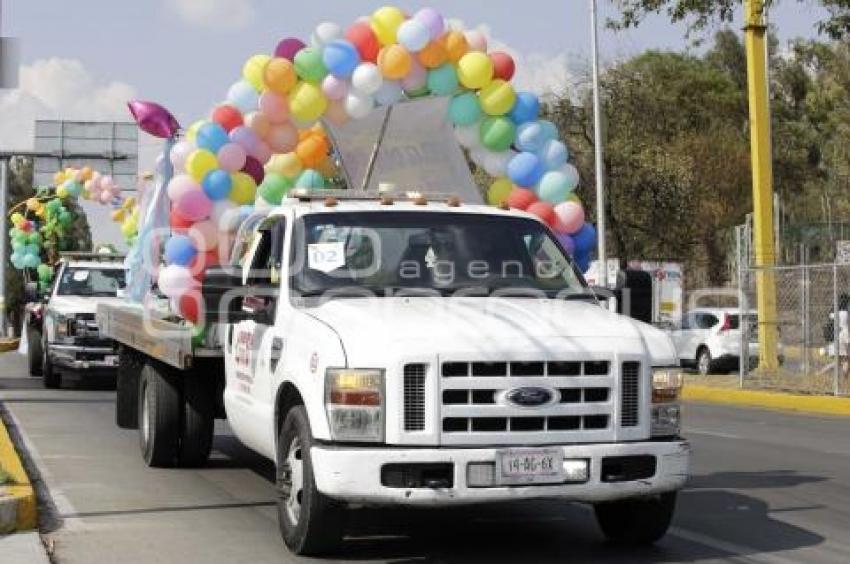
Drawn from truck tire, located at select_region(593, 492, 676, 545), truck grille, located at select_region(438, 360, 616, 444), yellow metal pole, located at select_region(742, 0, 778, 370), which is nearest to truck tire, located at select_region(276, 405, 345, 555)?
truck grille, located at select_region(438, 360, 616, 444)

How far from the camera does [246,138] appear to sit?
12508 mm

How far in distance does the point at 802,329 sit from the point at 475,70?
13.1m

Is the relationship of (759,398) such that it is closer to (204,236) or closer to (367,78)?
(367,78)

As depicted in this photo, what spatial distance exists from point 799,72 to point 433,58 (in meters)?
56.8

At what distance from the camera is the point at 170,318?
11.4m

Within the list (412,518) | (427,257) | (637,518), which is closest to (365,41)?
(427,257)

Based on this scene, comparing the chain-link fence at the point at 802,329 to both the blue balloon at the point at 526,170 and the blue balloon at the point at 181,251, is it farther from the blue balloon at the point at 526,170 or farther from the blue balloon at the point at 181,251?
the blue balloon at the point at 181,251

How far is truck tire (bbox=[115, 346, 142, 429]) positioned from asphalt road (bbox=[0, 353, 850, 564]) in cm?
28

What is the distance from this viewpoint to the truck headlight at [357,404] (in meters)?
6.78

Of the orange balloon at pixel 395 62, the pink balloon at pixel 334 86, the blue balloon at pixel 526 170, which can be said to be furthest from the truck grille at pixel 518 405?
the pink balloon at pixel 334 86

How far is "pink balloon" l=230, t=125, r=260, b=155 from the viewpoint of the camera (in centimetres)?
1245

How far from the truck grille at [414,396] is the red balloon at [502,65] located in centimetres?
682

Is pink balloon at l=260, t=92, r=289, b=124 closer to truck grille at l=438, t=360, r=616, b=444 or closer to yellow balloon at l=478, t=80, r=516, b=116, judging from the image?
yellow balloon at l=478, t=80, r=516, b=116

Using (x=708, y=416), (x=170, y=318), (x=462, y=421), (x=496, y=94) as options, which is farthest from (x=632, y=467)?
(x=708, y=416)
